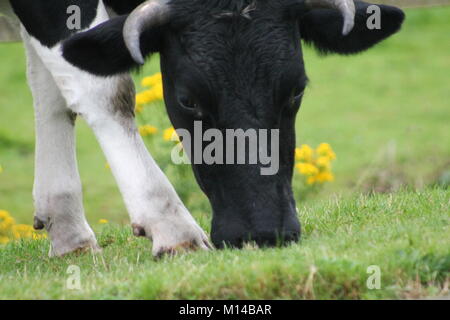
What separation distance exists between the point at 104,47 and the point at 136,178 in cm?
74

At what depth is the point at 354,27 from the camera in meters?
5.68

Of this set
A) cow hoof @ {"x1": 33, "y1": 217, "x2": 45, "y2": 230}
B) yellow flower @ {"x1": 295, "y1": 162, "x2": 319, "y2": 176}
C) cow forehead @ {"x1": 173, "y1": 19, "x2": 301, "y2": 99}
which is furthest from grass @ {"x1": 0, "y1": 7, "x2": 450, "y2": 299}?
cow forehead @ {"x1": 173, "y1": 19, "x2": 301, "y2": 99}

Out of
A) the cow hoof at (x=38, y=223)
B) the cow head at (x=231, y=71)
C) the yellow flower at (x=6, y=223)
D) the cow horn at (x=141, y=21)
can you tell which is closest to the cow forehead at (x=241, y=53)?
the cow head at (x=231, y=71)

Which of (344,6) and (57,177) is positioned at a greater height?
(344,6)

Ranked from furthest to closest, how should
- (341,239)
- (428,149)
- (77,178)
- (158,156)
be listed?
(428,149) → (158,156) → (77,178) → (341,239)

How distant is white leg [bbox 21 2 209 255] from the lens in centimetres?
509

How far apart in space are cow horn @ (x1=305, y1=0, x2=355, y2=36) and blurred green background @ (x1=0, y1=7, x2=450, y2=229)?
2.88m

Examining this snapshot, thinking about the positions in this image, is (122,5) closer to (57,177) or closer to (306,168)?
(57,177)

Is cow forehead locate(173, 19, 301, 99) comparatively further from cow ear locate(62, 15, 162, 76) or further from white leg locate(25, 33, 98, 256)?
white leg locate(25, 33, 98, 256)

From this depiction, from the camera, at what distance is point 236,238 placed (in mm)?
4852

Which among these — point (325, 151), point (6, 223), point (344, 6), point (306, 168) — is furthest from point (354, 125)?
point (344, 6)

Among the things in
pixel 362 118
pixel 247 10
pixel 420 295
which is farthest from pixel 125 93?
pixel 362 118

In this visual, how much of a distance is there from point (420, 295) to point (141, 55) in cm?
193
